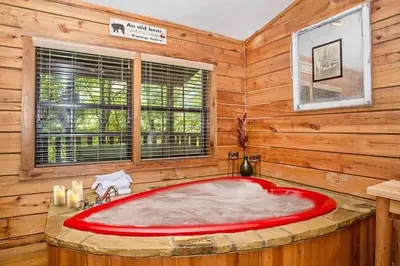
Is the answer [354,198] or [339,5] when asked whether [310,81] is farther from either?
[354,198]

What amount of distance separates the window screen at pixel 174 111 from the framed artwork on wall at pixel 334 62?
1000mm

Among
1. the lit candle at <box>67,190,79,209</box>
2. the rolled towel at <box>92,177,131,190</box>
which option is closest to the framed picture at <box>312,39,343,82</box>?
the rolled towel at <box>92,177,131,190</box>

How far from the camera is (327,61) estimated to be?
213 centimetres

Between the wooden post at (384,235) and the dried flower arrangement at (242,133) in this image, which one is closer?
the wooden post at (384,235)

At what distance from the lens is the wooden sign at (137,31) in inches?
91.1

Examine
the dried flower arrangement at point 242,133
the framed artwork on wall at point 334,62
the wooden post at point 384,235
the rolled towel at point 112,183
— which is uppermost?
the framed artwork on wall at point 334,62

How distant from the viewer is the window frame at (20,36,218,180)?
196cm

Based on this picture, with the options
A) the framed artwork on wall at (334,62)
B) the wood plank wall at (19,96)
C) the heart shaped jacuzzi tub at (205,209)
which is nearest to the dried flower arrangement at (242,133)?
the heart shaped jacuzzi tub at (205,209)

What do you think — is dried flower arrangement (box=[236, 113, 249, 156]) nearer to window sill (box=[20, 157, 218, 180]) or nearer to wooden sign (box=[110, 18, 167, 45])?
window sill (box=[20, 157, 218, 180])

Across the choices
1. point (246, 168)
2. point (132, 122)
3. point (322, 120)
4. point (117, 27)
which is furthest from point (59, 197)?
point (322, 120)

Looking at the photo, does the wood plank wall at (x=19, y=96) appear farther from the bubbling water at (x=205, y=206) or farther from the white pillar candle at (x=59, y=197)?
the bubbling water at (x=205, y=206)

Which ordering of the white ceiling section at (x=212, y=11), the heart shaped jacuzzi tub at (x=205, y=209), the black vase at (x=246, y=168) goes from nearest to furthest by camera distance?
the heart shaped jacuzzi tub at (x=205, y=209)
the white ceiling section at (x=212, y=11)
the black vase at (x=246, y=168)

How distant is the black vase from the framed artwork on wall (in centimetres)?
82

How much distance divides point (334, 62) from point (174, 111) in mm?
1546
